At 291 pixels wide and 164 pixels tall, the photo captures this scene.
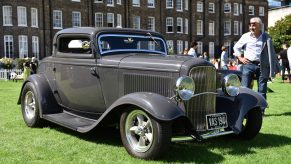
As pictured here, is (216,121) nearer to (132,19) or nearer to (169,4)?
(132,19)

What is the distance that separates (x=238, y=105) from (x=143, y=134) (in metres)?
1.65

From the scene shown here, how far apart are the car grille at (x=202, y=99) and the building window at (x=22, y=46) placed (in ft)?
104

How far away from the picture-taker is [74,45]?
6.56m

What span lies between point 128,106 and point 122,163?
80 cm

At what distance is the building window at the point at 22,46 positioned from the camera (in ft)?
114

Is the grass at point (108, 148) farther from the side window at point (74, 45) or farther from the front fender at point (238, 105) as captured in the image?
the side window at point (74, 45)

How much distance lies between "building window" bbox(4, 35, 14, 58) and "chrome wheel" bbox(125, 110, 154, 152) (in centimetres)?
3118

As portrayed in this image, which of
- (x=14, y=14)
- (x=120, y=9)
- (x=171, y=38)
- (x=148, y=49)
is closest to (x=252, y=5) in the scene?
(x=171, y=38)

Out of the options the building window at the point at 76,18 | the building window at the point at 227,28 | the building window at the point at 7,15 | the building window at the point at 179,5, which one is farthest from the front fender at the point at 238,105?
the building window at the point at 227,28

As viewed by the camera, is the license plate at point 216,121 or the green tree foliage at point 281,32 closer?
the license plate at point 216,121

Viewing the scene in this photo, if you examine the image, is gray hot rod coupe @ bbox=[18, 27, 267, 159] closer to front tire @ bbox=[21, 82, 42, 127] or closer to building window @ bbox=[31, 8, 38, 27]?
front tire @ bbox=[21, 82, 42, 127]

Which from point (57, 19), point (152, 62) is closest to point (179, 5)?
point (57, 19)

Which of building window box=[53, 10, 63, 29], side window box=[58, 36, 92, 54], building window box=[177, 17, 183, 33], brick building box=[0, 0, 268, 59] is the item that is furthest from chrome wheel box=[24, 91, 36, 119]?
building window box=[177, 17, 183, 33]

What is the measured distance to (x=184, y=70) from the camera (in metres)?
5.12
